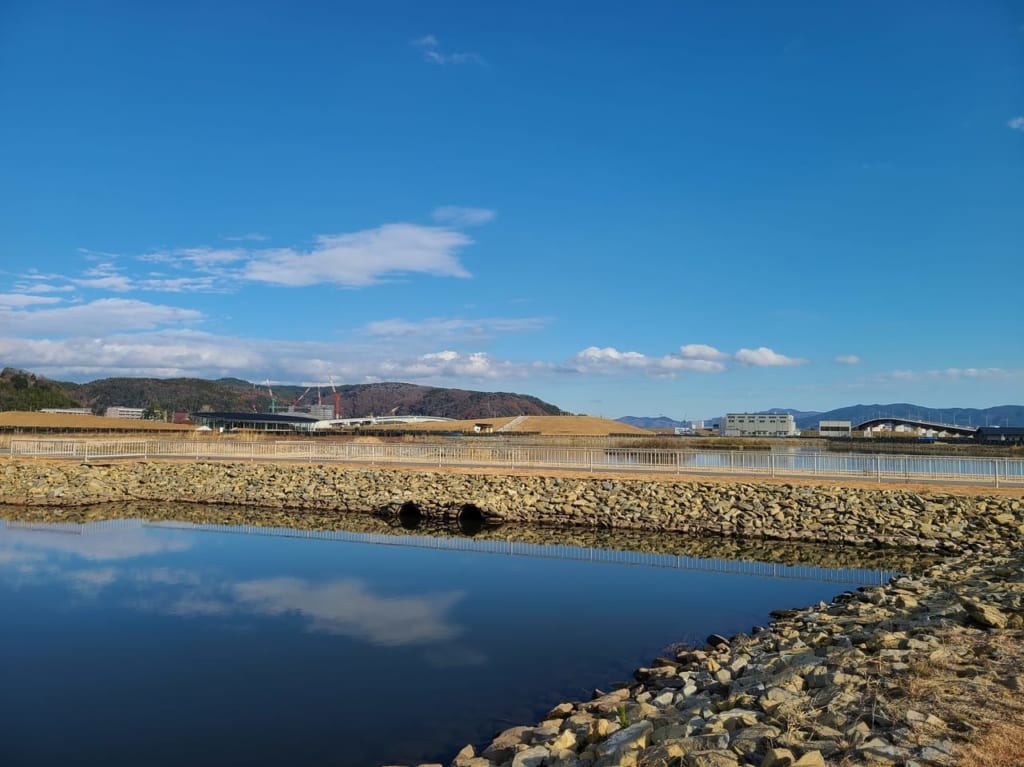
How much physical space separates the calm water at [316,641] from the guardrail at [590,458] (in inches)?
499

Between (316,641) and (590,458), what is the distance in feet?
76.0

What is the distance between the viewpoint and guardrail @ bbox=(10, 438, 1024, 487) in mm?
29391

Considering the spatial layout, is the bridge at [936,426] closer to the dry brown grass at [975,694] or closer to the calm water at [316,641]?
the calm water at [316,641]

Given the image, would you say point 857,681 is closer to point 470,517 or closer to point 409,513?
point 470,517

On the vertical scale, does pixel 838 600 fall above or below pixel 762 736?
below

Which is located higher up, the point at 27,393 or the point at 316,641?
the point at 27,393

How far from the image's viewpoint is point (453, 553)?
21.6 meters

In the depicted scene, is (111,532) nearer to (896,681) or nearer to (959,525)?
(896,681)

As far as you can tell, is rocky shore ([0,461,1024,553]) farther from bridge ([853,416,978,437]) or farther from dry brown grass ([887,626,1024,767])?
bridge ([853,416,978,437])

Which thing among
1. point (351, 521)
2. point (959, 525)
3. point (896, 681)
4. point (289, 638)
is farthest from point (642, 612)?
point (351, 521)

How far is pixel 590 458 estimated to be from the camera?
113ft

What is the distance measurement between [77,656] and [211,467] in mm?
25205

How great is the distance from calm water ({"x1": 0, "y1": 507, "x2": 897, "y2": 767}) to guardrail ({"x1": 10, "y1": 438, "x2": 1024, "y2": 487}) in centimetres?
1268

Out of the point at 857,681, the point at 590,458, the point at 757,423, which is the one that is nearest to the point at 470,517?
the point at 590,458
